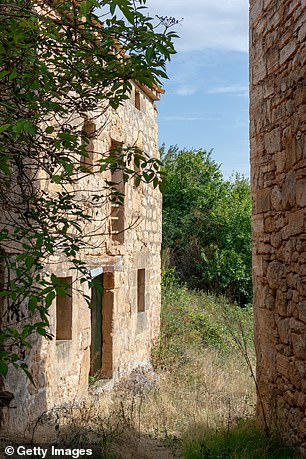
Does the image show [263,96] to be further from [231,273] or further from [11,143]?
[231,273]

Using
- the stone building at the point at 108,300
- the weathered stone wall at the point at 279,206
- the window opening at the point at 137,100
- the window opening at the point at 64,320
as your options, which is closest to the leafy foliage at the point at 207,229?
the stone building at the point at 108,300

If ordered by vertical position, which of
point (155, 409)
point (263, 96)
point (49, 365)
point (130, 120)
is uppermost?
point (130, 120)

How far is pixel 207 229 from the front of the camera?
17.1m

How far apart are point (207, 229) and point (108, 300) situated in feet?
28.1

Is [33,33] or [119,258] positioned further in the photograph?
[119,258]

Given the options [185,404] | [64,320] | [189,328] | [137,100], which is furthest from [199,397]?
[137,100]

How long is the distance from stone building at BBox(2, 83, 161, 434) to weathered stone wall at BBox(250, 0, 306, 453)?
1444 mm

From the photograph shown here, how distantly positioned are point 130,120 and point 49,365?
15.0 ft

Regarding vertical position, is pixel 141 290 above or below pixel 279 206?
below

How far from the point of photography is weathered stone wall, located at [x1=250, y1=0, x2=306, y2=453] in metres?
4.44

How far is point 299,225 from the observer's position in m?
4.42

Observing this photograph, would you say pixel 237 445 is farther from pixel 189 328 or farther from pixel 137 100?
pixel 189 328

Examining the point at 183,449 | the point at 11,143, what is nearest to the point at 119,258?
the point at 183,449

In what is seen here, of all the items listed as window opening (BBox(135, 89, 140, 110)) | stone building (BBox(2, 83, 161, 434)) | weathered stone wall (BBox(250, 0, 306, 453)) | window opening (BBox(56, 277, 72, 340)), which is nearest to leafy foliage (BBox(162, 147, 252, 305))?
stone building (BBox(2, 83, 161, 434))
